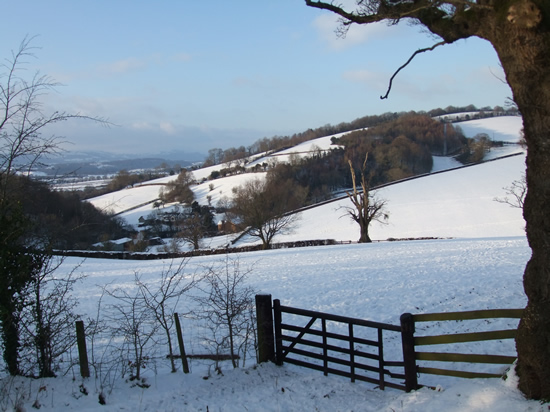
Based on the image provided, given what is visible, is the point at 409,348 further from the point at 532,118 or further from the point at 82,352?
the point at 82,352

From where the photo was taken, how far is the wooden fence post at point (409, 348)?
5242mm

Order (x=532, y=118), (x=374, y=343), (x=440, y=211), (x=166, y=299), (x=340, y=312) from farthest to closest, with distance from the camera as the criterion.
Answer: (x=440, y=211), (x=166, y=299), (x=340, y=312), (x=374, y=343), (x=532, y=118)

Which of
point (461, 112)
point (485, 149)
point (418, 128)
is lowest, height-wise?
point (485, 149)

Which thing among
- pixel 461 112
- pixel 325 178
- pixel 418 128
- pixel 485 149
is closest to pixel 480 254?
pixel 325 178

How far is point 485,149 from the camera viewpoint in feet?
273

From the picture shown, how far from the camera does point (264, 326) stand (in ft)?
22.1

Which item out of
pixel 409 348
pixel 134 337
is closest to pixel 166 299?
pixel 134 337

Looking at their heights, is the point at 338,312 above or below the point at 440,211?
below

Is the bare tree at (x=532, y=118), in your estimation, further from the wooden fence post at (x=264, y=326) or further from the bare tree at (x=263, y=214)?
the bare tree at (x=263, y=214)

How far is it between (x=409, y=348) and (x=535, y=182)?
2690 millimetres

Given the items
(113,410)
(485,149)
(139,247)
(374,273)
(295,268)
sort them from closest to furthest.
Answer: (113,410) → (374,273) → (295,268) → (139,247) → (485,149)

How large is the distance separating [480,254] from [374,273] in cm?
639

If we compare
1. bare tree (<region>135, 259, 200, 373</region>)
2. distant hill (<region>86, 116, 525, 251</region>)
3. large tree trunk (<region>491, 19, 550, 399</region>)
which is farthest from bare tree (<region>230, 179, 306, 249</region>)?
large tree trunk (<region>491, 19, 550, 399</region>)

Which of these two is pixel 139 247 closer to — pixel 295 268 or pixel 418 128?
pixel 295 268
